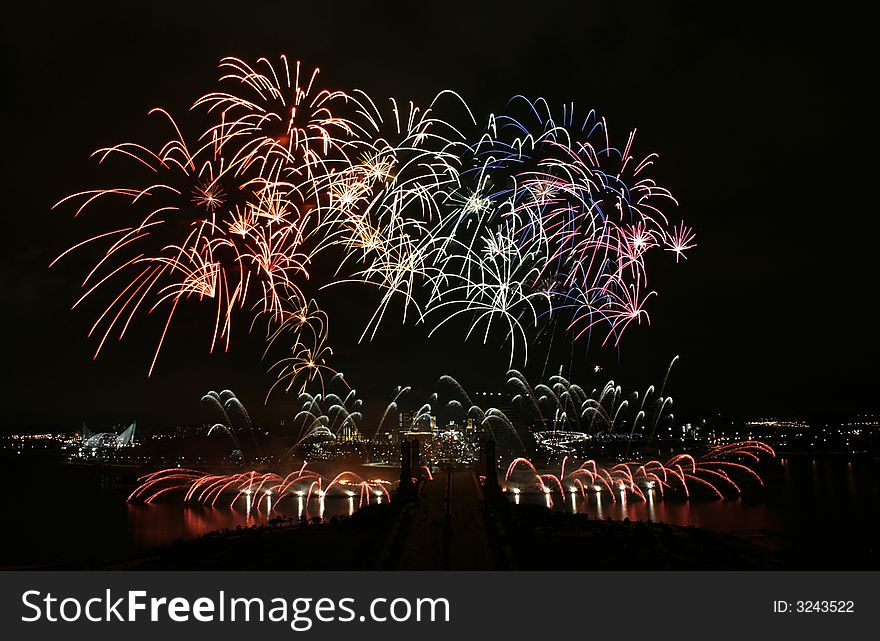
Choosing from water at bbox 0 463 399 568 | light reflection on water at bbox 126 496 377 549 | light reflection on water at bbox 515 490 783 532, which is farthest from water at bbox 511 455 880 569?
water at bbox 0 463 399 568

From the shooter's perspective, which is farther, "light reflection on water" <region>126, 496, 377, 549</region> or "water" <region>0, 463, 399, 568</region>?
"light reflection on water" <region>126, 496, 377, 549</region>

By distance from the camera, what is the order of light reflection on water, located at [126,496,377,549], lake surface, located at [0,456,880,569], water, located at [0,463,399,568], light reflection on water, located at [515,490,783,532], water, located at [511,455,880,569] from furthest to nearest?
light reflection on water, located at [126,496,377,549] < light reflection on water, located at [515,490,783,532] < water, located at [0,463,399,568] < lake surface, located at [0,456,880,569] < water, located at [511,455,880,569]

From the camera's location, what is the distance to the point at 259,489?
159 feet

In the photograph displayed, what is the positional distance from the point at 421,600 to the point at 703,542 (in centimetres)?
1587

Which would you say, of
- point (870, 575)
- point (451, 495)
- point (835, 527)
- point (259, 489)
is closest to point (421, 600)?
point (870, 575)

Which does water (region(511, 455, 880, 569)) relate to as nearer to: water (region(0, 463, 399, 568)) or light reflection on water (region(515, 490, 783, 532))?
light reflection on water (region(515, 490, 783, 532))

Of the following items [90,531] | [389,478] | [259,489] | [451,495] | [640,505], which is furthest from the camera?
[389,478]

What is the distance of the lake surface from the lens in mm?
29281

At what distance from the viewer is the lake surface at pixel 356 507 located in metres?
29.3

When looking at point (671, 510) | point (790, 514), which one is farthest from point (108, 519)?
point (790, 514)

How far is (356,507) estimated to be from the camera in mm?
43688

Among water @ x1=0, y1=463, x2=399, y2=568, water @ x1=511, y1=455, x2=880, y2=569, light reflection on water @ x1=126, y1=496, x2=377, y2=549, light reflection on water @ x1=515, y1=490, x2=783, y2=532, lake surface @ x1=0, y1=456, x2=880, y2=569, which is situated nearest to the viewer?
water @ x1=511, y1=455, x2=880, y2=569

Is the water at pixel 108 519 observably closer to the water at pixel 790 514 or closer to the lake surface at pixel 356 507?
the lake surface at pixel 356 507

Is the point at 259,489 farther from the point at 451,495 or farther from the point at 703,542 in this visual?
the point at 703,542
